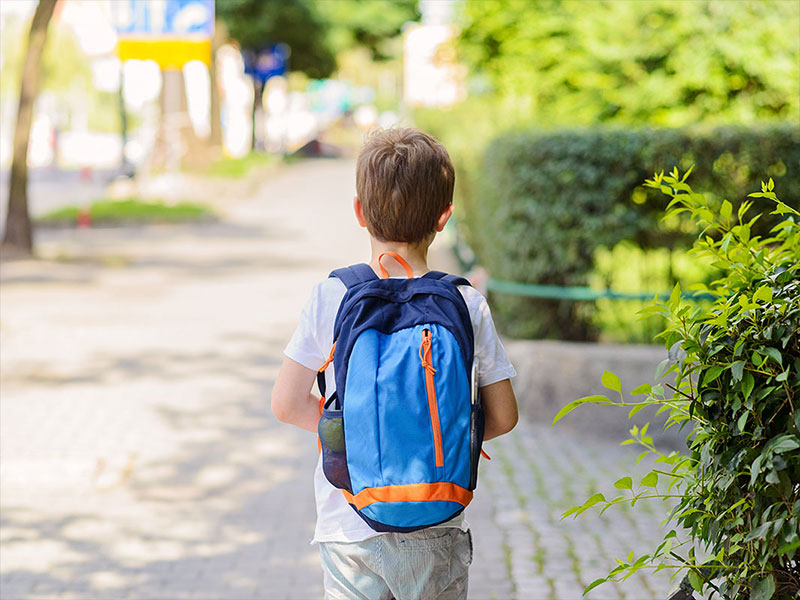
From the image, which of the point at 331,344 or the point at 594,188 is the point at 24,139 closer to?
the point at 594,188

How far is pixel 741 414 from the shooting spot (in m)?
2.38

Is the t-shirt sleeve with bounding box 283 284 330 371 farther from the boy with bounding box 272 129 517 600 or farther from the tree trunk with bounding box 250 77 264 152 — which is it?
the tree trunk with bounding box 250 77 264 152

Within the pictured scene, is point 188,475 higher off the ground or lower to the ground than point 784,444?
lower

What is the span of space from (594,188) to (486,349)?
459 cm

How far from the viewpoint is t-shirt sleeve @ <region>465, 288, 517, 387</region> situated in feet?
7.93

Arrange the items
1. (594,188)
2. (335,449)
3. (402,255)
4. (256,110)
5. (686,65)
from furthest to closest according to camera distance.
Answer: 1. (256,110)
2. (686,65)
3. (594,188)
4. (402,255)
5. (335,449)

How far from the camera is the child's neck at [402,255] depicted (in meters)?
2.42

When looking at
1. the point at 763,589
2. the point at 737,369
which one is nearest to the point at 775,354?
the point at 737,369

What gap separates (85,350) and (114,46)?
17161mm

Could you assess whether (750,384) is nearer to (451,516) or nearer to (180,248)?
(451,516)

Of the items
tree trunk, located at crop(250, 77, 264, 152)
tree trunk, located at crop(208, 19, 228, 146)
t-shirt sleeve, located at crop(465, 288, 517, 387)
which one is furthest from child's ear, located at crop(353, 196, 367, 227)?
tree trunk, located at crop(250, 77, 264, 152)

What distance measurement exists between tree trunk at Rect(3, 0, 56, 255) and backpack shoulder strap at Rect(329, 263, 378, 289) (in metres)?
12.3

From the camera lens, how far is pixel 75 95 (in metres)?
77.4

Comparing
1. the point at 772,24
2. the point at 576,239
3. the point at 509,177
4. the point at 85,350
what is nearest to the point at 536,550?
the point at 576,239
